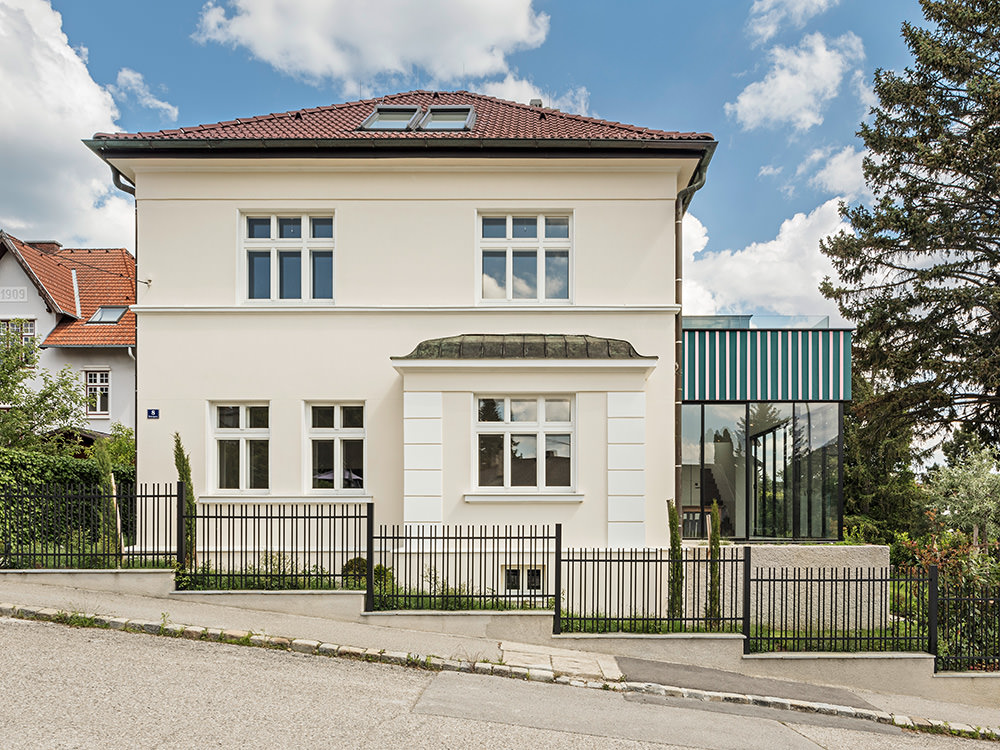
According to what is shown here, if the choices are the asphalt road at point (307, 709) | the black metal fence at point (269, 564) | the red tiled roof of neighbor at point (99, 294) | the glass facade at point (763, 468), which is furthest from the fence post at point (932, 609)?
the red tiled roof of neighbor at point (99, 294)

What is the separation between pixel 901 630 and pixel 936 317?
12.4 m

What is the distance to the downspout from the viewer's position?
37.4 ft

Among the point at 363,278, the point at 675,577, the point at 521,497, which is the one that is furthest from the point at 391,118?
the point at 675,577

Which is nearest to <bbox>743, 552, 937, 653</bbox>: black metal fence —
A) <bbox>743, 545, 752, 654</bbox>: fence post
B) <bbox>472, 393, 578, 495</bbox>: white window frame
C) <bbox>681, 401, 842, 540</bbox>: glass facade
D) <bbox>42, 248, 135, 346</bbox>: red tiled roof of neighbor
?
<bbox>743, 545, 752, 654</bbox>: fence post

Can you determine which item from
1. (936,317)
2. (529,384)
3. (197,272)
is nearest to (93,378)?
(197,272)

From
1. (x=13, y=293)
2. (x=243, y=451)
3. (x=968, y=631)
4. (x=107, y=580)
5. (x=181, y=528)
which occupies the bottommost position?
(x=968, y=631)

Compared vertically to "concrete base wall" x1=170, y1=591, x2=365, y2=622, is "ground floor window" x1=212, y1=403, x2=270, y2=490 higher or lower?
higher

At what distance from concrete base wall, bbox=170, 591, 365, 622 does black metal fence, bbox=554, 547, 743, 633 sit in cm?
278

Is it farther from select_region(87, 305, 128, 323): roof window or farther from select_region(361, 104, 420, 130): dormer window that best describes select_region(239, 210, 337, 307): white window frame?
select_region(87, 305, 128, 323): roof window

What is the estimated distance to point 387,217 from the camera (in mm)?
11531

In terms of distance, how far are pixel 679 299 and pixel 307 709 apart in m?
8.90

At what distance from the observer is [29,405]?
16.8 metres

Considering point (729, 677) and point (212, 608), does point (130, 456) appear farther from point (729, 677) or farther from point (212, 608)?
point (729, 677)

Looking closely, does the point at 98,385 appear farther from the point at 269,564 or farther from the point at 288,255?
the point at 269,564
